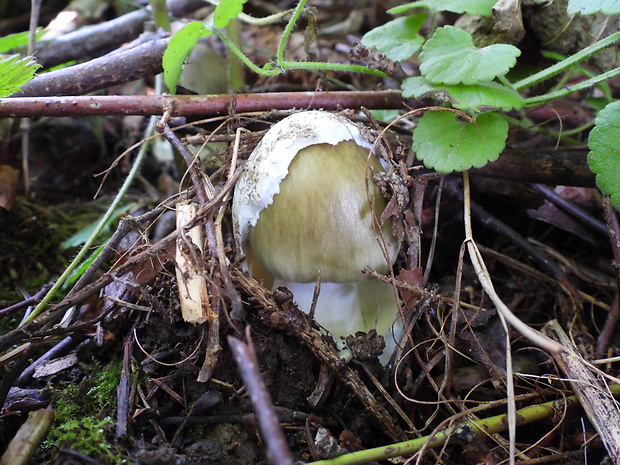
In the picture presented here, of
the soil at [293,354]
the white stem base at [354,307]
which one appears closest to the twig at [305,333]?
the soil at [293,354]

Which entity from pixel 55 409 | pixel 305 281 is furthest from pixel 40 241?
pixel 305 281

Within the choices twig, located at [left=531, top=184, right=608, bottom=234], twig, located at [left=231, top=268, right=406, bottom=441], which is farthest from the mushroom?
twig, located at [left=531, top=184, right=608, bottom=234]

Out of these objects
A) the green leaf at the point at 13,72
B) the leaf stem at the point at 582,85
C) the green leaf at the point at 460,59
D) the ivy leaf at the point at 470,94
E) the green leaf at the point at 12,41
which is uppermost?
the green leaf at the point at 12,41

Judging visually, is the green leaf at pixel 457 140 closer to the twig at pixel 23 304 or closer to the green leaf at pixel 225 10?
the green leaf at pixel 225 10

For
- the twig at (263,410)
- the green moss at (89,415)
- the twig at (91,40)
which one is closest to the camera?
the twig at (263,410)

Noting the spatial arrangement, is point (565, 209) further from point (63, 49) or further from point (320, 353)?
point (63, 49)

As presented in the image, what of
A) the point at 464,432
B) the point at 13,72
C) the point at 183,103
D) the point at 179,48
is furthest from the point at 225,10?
the point at 464,432
